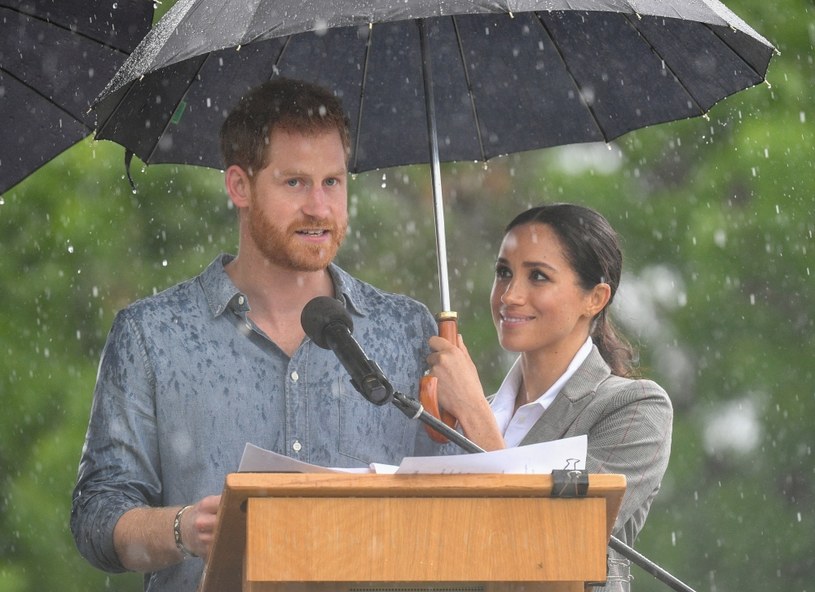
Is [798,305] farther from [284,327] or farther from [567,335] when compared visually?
[284,327]

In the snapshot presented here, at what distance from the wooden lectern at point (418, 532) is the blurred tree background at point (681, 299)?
575 centimetres

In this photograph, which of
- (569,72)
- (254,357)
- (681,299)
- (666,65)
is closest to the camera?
(254,357)

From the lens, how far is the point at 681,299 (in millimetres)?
9234

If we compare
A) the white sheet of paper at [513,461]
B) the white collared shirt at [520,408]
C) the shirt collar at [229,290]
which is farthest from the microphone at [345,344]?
the white collared shirt at [520,408]

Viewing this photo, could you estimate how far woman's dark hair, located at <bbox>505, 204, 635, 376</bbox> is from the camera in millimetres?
5762

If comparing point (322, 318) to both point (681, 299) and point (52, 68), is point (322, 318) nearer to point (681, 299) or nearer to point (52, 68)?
point (52, 68)

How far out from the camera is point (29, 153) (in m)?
5.52

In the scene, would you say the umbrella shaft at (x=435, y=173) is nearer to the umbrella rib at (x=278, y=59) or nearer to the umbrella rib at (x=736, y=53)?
the umbrella rib at (x=278, y=59)

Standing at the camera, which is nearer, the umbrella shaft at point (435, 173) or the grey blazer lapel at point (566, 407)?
the umbrella shaft at point (435, 173)

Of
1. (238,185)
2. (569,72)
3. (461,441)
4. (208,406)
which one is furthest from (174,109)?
(461,441)

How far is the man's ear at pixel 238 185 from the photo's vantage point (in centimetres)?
474

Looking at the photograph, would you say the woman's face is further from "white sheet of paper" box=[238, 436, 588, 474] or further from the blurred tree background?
the blurred tree background

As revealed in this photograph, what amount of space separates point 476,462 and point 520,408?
2.35 meters

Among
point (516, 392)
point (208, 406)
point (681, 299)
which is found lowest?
point (208, 406)
